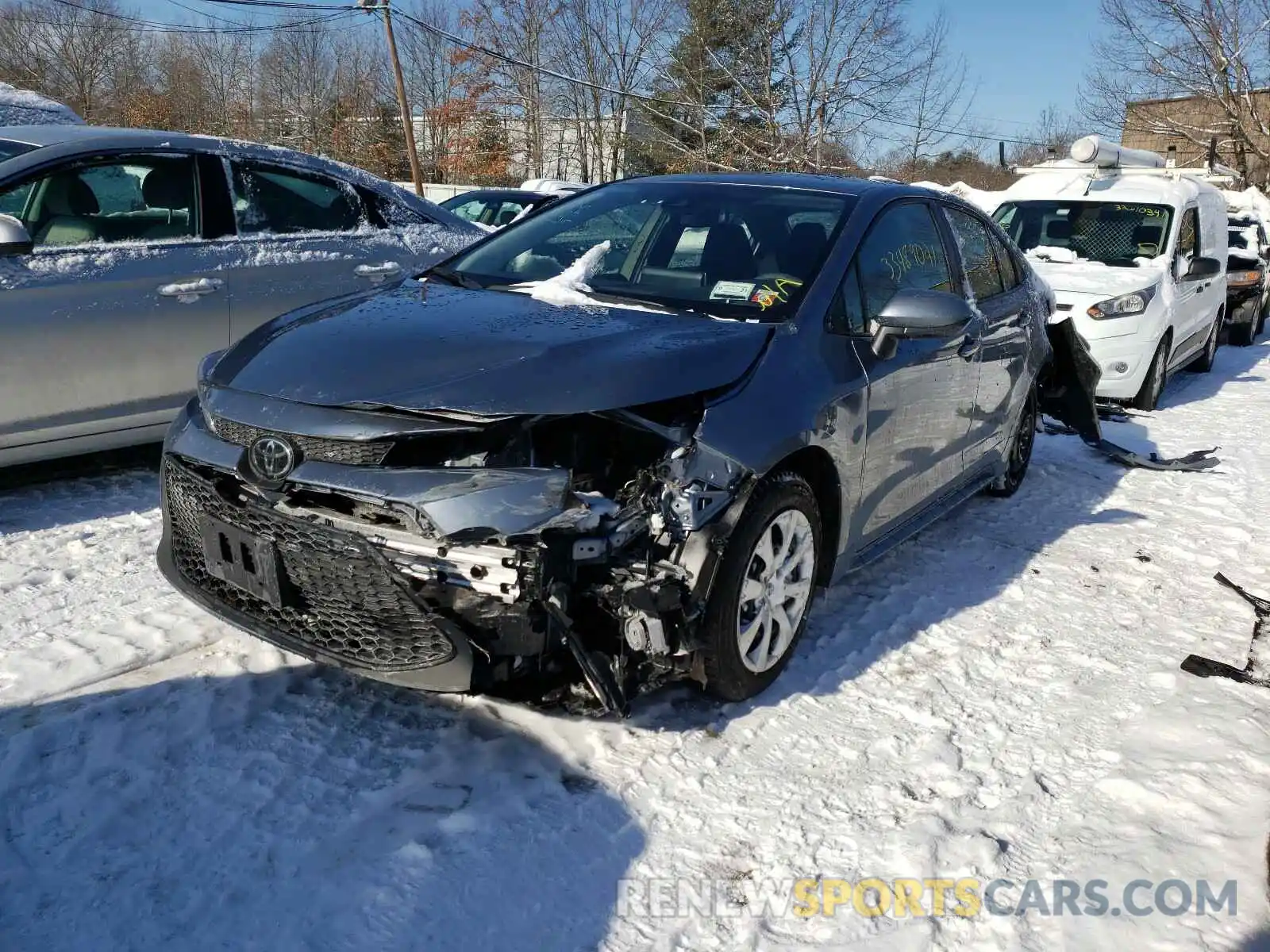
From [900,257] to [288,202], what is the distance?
123 inches

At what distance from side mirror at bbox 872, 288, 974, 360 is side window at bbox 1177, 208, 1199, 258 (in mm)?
Answer: 6540

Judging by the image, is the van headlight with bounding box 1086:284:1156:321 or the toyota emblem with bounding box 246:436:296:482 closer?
the toyota emblem with bounding box 246:436:296:482

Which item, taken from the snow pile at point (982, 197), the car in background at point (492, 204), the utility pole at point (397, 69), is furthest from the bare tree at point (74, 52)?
the snow pile at point (982, 197)

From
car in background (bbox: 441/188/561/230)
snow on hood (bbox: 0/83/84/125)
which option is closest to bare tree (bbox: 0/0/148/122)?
car in background (bbox: 441/188/561/230)

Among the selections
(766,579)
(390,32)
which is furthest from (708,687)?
(390,32)

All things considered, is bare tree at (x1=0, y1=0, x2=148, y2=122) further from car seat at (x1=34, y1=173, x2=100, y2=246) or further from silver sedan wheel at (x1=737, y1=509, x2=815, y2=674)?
silver sedan wheel at (x1=737, y1=509, x2=815, y2=674)

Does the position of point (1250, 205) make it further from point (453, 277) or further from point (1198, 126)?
point (453, 277)

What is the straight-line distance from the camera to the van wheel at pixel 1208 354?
404 inches

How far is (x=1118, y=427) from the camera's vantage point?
7641mm

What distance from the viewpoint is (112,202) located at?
453 centimetres

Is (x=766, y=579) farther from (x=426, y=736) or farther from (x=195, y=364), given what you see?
(x=195, y=364)

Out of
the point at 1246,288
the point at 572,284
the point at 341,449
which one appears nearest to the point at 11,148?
the point at 572,284

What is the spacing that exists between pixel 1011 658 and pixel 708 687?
1.39 meters

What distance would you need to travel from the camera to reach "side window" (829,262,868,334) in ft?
11.0
